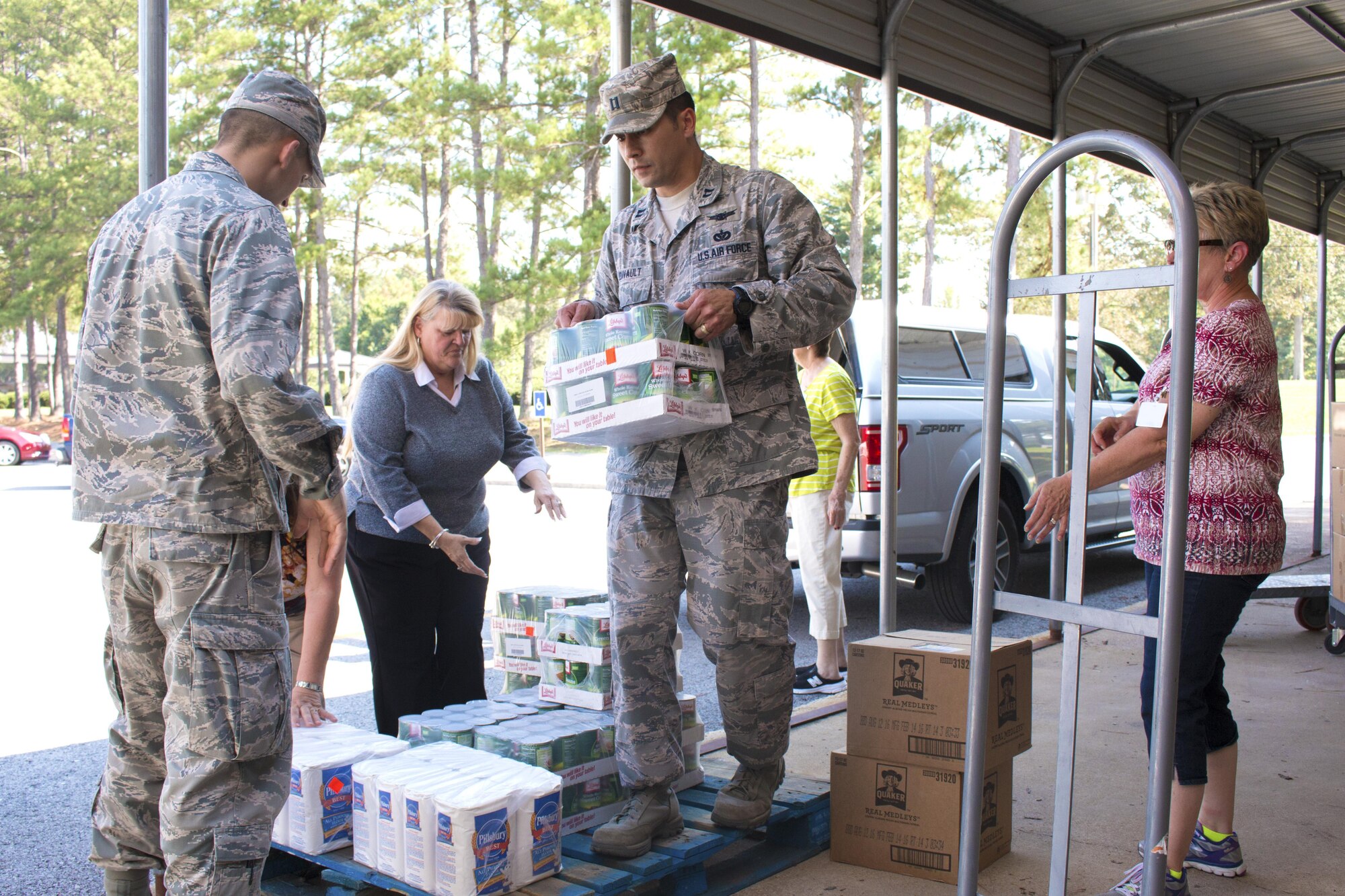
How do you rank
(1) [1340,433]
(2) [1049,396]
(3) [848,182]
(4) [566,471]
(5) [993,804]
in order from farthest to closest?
1. (3) [848,182]
2. (4) [566,471]
3. (2) [1049,396]
4. (1) [1340,433]
5. (5) [993,804]

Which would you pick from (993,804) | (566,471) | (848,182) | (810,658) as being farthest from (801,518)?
(848,182)

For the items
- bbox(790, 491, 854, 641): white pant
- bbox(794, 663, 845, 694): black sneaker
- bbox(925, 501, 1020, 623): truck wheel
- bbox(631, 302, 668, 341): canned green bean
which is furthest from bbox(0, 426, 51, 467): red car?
bbox(631, 302, 668, 341): canned green bean

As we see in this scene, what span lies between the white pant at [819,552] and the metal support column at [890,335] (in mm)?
336

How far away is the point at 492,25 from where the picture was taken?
25859 mm

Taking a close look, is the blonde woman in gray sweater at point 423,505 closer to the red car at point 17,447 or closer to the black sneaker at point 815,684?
the black sneaker at point 815,684

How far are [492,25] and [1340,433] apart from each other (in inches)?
952

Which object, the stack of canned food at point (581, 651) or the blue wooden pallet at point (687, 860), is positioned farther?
the stack of canned food at point (581, 651)

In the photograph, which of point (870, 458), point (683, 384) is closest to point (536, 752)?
point (683, 384)

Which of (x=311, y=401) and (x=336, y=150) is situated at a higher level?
(x=336, y=150)

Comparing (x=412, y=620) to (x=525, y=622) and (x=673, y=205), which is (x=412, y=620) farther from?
(x=673, y=205)


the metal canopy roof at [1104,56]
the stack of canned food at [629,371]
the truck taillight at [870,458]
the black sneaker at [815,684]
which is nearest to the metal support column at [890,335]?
the metal canopy roof at [1104,56]

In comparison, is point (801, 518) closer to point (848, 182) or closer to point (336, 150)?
point (336, 150)

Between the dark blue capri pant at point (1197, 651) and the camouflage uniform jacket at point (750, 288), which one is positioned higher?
the camouflage uniform jacket at point (750, 288)

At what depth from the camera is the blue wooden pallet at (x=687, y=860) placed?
9.06 feet
